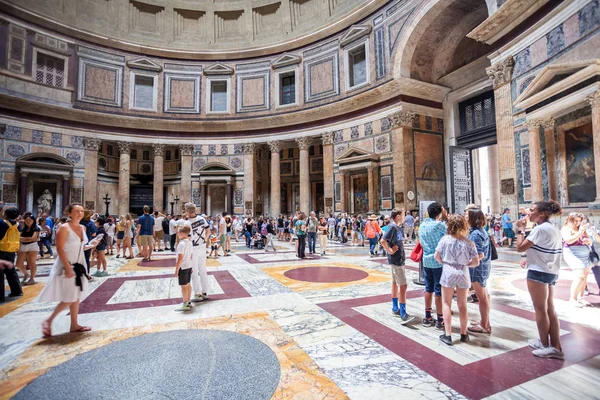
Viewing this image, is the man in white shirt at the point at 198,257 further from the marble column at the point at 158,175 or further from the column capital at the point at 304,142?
the marble column at the point at 158,175

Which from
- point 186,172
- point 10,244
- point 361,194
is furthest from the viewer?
point 186,172

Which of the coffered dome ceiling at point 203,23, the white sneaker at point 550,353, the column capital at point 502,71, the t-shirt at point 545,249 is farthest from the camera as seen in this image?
the coffered dome ceiling at point 203,23

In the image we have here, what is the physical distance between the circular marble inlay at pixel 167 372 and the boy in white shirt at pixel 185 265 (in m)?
1.09

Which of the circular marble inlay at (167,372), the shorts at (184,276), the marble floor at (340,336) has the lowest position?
the marble floor at (340,336)

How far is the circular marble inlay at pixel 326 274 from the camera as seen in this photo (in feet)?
21.0

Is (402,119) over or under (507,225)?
over

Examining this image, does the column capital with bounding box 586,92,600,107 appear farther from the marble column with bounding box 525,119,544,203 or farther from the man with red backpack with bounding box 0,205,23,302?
the man with red backpack with bounding box 0,205,23,302

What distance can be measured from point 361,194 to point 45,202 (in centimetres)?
2003

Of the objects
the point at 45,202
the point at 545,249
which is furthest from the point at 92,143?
the point at 545,249

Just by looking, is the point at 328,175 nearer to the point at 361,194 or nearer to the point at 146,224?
the point at 361,194

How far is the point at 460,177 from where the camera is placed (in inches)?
683

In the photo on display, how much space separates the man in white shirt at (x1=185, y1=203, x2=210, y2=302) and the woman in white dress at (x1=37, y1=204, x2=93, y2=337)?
1.55 metres

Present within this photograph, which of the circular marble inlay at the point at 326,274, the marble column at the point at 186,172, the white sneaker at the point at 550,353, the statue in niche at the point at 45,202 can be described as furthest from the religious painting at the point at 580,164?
the statue in niche at the point at 45,202

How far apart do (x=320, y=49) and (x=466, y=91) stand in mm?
10318
